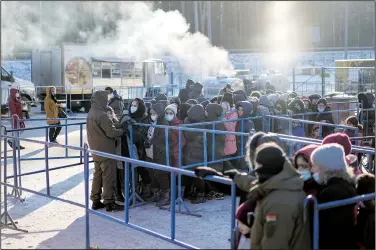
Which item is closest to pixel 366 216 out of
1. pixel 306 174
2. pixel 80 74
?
pixel 306 174

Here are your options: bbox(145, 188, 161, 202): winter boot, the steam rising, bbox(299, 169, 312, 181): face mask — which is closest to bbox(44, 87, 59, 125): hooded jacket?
bbox(145, 188, 161, 202): winter boot

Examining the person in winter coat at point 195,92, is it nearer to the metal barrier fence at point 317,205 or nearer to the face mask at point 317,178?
the face mask at point 317,178

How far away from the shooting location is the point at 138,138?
24.3ft

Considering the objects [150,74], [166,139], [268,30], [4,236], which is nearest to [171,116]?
[166,139]

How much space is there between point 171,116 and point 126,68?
19.3 metres

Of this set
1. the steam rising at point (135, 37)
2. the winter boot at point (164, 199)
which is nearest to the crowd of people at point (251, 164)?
the winter boot at point (164, 199)

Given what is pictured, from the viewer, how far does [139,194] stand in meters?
7.70

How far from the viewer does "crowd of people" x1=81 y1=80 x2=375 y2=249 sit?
3426mm

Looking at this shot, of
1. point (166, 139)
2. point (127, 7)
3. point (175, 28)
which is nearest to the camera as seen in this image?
point (166, 139)

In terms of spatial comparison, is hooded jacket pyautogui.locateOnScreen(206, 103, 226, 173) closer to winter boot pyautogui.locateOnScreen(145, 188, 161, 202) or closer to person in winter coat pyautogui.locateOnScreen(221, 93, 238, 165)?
person in winter coat pyautogui.locateOnScreen(221, 93, 238, 165)

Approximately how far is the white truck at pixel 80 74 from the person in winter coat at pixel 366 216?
19825 mm

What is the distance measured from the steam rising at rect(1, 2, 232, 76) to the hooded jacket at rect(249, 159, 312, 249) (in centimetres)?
2067

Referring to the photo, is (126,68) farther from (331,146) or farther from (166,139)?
(331,146)

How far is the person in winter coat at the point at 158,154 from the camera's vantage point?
24.5 ft
